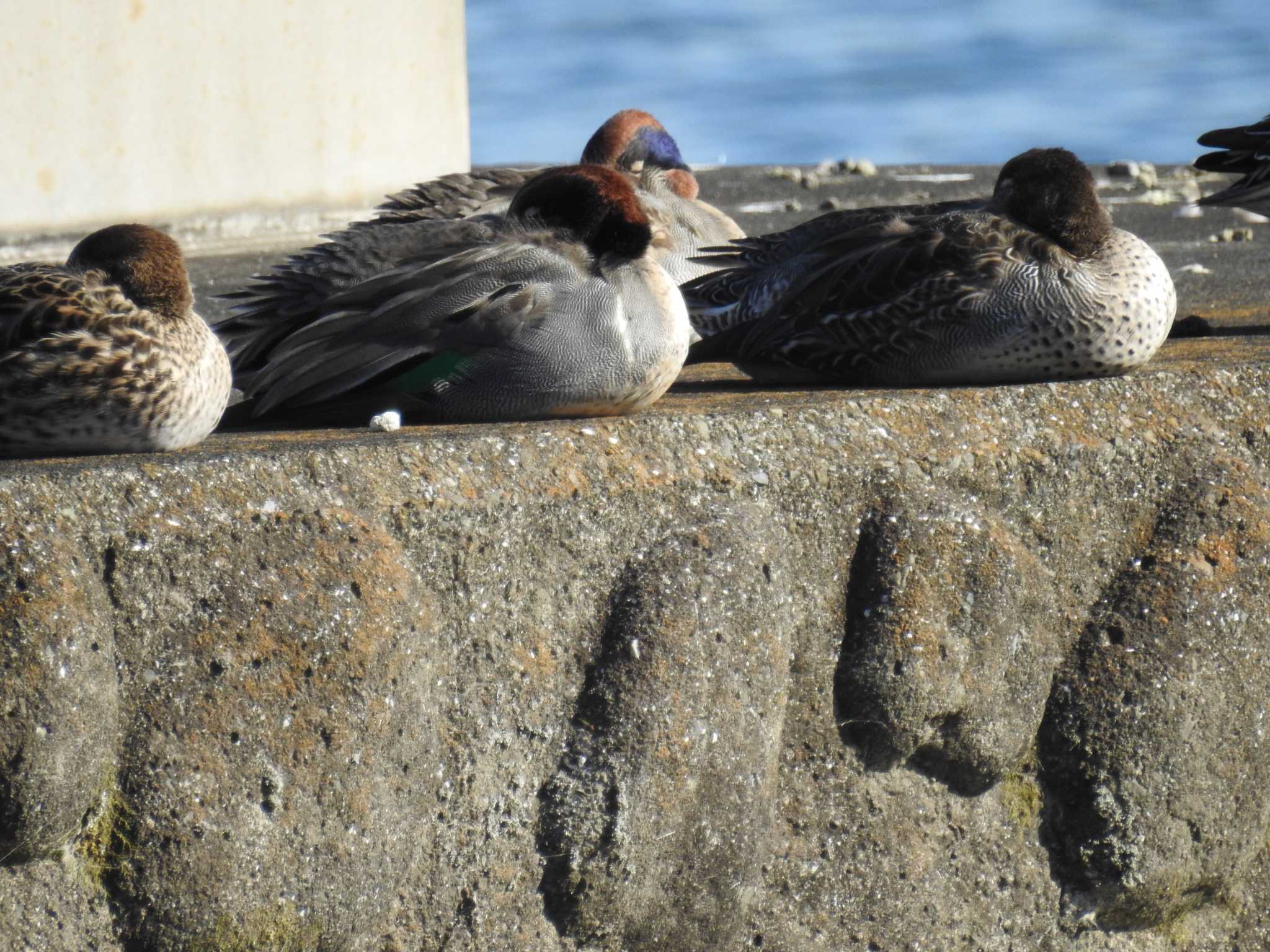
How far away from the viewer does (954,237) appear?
371 cm

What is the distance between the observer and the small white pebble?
3270 mm

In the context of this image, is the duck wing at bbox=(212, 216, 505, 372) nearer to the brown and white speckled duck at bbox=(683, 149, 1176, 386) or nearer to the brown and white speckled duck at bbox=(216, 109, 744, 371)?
the brown and white speckled duck at bbox=(216, 109, 744, 371)

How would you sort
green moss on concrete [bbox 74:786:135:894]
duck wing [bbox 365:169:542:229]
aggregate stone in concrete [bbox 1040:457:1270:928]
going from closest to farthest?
green moss on concrete [bbox 74:786:135:894], aggregate stone in concrete [bbox 1040:457:1270:928], duck wing [bbox 365:169:542:229]

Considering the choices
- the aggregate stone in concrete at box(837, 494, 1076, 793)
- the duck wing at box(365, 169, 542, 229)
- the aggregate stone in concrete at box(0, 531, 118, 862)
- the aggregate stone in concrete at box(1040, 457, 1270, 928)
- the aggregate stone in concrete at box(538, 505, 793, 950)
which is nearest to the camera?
the aggregate stone in concrete at box(0, 531, 118, 862)

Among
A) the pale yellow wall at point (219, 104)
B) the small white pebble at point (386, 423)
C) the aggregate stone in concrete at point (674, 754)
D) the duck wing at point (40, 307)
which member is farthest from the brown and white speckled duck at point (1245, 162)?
the pale yellow wall at point (219, 104)

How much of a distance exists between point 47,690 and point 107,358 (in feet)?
2.19

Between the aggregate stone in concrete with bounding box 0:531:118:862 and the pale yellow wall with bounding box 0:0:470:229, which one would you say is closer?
the aggregate stone in concrete with bounding box 0:531:118:862

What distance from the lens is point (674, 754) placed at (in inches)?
118

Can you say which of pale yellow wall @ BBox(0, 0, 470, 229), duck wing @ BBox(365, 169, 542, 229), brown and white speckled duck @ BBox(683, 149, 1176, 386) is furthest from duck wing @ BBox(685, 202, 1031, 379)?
pale yellow wall @ BBox(0, 0, 470, 229)

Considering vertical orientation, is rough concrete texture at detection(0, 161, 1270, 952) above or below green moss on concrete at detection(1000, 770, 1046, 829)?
above

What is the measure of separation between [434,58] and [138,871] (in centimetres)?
622

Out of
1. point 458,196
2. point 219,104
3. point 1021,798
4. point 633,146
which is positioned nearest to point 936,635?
point 1021,798

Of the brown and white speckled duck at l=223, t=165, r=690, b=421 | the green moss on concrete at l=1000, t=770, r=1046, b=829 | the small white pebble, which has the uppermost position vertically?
the brown and white speckled duck at l=223, t=165, r=690, b=421

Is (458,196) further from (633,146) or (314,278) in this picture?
(633,146)
